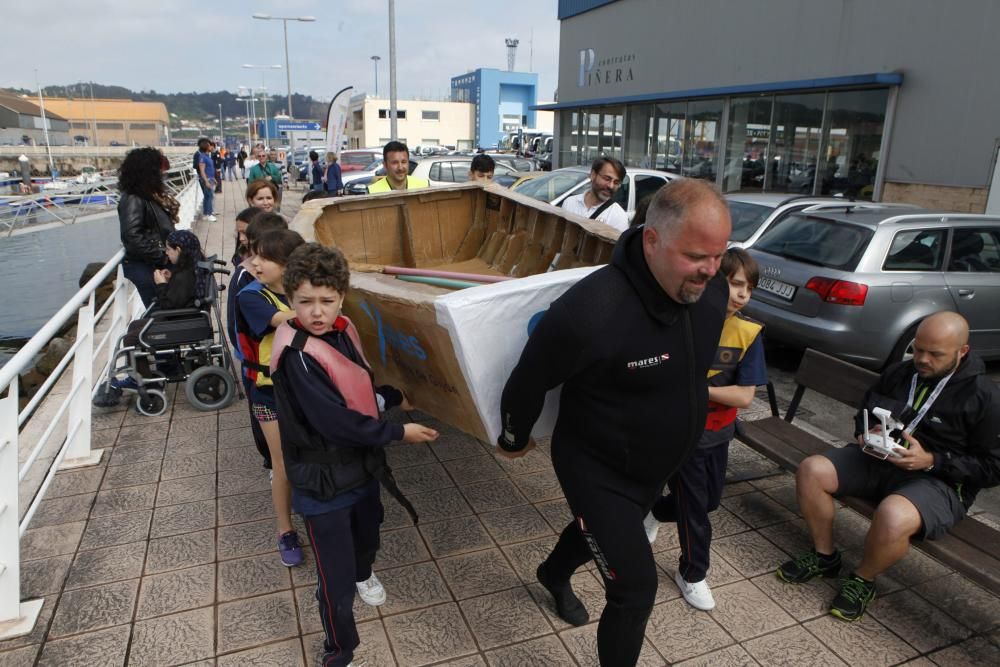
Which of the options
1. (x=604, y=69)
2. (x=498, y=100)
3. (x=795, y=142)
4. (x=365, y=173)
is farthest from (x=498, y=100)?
(x=795, y=142)

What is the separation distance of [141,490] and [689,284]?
11.5 feet

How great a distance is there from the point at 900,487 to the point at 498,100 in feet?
267

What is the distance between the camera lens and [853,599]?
309cm

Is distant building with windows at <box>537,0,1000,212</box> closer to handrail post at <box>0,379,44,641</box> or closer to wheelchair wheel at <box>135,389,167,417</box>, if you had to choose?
wheelchair wheel at <box>135,389,167,417</box>

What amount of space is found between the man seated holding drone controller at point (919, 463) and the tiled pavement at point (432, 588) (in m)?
0.19

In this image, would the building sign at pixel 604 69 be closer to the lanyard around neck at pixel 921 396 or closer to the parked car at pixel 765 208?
the parked car at pixel 765 208

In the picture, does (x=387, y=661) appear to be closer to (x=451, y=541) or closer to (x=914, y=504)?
(x=451, y=541)

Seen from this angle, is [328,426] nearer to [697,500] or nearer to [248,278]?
[248,278]

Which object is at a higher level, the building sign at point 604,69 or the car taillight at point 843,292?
the building sign at point 604,69

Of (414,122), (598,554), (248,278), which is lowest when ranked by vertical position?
(598,554)

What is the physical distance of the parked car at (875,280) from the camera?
5973 millimetres

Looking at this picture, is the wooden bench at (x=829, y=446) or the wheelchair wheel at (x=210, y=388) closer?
the wooden bench at (x=829, y=446)

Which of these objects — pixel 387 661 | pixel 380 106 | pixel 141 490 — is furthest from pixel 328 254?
pixel 380 106

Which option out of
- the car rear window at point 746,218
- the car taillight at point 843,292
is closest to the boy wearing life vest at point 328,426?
the car taillight at point 843,292
